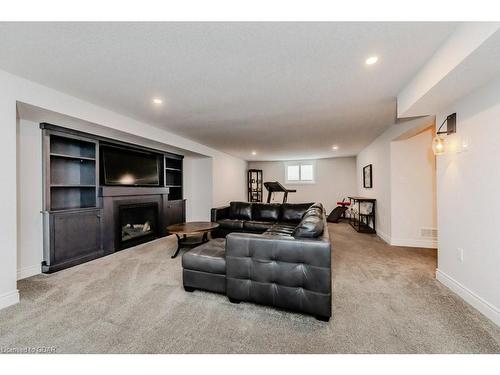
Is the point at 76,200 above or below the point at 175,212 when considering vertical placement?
above

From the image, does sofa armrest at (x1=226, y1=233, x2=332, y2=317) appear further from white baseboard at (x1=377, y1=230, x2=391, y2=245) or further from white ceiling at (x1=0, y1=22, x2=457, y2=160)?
white baseboard at (x1=377, y1=230, x2=391, y2=245)

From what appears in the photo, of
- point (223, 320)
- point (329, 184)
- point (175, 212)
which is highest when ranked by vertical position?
point (329, 184)

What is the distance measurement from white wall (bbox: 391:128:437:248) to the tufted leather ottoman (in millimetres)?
3644

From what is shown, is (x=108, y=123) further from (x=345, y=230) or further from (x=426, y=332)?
(x=345, y=230)

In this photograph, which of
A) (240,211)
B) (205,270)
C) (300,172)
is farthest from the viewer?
(300,172)

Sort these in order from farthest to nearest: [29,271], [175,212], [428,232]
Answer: [175,212], [428,232], [29,271]

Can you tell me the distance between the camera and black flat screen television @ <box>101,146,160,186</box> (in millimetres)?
3754

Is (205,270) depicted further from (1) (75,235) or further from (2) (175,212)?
(2) (175,212)

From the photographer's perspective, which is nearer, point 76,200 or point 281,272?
point 281,272

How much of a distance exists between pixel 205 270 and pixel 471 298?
8.63 ft

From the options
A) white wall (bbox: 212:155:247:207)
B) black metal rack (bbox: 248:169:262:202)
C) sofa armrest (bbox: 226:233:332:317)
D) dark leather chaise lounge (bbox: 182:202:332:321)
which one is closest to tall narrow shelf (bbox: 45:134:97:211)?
dark leather chaise lounge (bbox: 182:202:332:321)

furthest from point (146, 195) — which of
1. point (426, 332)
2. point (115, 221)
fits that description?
point (426, 332)

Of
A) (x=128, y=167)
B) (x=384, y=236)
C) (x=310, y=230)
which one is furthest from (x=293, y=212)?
(x=128, y=167)

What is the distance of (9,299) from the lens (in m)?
2.03
